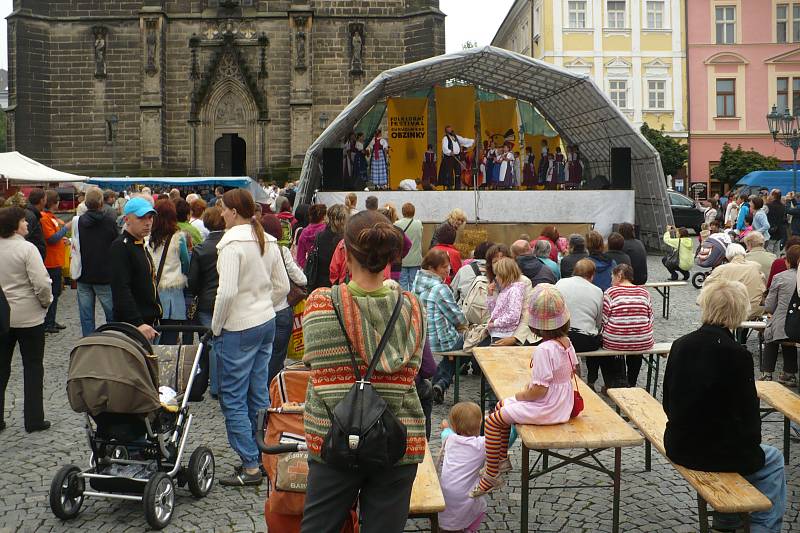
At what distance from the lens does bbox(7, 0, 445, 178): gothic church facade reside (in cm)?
3284

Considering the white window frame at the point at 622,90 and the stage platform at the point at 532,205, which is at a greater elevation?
the white window frame at the point at 622,90

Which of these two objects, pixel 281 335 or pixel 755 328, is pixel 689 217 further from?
pixel 281 335

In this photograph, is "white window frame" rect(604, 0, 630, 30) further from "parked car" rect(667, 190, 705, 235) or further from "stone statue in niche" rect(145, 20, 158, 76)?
"stone statue in niche" rect(145, 20, 158, 76)

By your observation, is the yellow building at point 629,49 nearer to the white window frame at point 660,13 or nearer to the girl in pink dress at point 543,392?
the white window frame at point 660,13

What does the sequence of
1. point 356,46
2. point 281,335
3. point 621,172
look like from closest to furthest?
point 281,335
point 621,172
point 356,46

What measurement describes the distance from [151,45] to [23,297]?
28.1 meters

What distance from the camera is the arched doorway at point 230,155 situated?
34781 millimetres

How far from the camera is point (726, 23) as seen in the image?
43.2 metres

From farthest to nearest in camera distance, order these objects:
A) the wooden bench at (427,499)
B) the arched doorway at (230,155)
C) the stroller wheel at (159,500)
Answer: the arched doorway at (230,155), the stroller wheel at (159,500), the wooden bench at (427,499)

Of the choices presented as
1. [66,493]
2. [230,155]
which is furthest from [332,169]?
[66,493]

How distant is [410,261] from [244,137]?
2332 centimetres

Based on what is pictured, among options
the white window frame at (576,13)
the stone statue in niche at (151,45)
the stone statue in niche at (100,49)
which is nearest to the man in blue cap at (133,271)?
the stone statue in niche at (151,45)

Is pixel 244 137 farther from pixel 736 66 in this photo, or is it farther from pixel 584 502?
pixel 584 502

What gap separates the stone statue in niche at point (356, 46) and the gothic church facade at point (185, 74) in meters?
0.04
